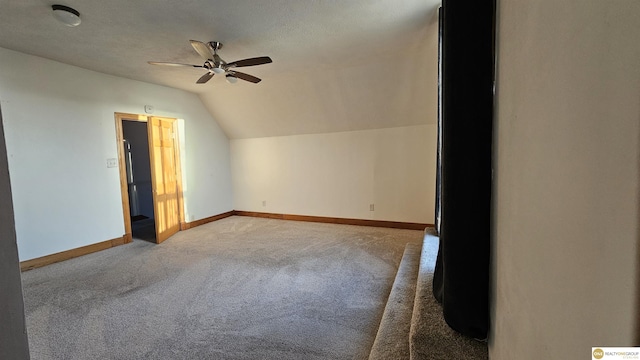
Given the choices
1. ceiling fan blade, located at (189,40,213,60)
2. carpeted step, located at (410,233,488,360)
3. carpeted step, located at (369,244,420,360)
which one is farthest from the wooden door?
carpeted step, located at (410,233,488,360)

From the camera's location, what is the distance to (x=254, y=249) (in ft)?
12.4

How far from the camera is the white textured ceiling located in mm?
2246

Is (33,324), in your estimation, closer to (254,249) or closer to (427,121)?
(254,249)

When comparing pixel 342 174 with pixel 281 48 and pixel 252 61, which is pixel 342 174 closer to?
pixel 281 48

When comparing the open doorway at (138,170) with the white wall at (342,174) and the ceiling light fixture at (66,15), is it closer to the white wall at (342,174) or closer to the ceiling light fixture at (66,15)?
the white wall at (342,174)

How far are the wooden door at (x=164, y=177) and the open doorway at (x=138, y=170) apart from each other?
1228mm

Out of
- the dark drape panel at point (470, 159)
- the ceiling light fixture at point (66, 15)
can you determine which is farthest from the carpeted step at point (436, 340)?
the ceiling light fixture at point (66, 15)

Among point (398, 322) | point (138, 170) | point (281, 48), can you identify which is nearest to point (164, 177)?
point (138, 170)

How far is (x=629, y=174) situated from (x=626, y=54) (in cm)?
16

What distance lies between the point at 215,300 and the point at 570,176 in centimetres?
265

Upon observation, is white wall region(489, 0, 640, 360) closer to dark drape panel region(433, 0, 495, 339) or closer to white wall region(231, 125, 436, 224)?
dark drape panel region(433, 0, 495, 339)

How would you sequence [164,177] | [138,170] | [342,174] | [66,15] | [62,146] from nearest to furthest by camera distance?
[66,15] → [62,146] → [164,177] → [342,174] → [138,170]

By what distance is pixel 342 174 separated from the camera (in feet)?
16.6

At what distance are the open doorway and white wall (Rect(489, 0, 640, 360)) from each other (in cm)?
615
